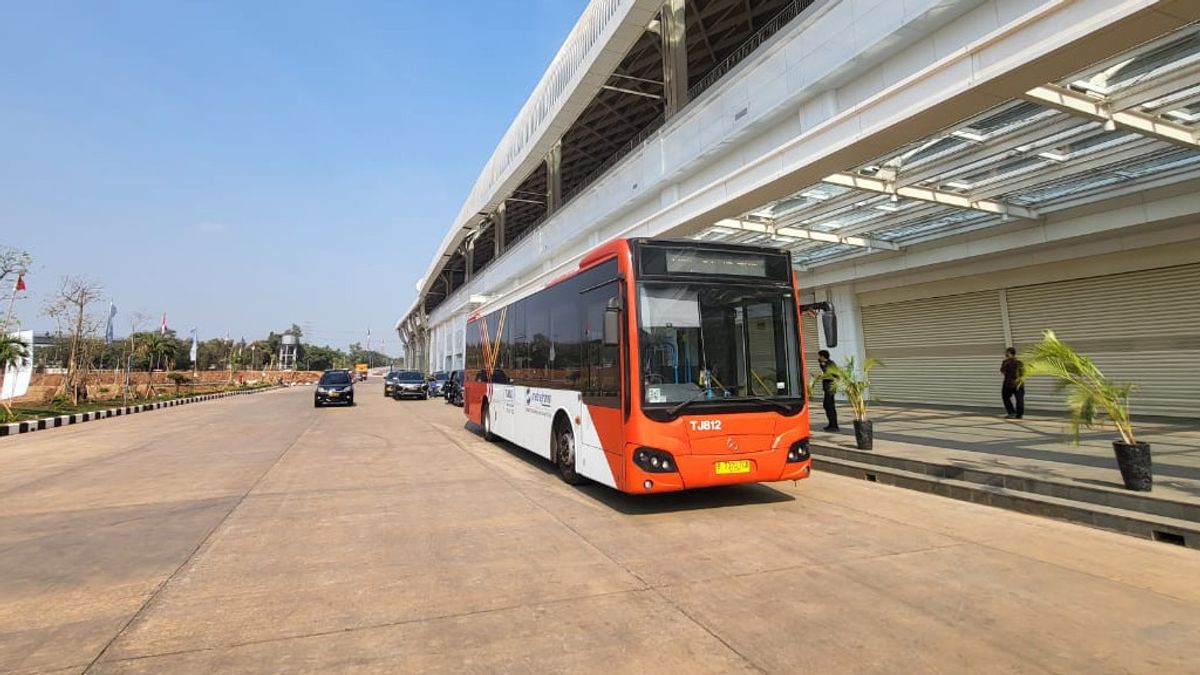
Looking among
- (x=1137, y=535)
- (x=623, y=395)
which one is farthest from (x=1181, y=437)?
(x=623, y=395)

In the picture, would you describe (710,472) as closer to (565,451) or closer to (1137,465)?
(565,451)

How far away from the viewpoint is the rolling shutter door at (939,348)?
49.8ft

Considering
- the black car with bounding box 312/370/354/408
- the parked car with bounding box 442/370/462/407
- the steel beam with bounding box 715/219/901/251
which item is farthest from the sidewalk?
the black car with bounding box 312/370/354/408

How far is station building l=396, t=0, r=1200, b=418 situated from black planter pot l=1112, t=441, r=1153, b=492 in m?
4.05

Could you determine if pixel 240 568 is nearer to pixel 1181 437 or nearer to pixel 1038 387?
pixel 1181 437

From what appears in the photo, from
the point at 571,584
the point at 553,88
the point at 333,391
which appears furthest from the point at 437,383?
the point at 571,584

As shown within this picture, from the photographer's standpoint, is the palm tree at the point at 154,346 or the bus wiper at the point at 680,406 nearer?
the bus wiper at the point at 680,406

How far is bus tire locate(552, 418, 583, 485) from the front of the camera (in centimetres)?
818

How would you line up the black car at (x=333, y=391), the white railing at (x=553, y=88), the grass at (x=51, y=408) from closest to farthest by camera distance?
the white railing at (x=553, y=88) < the grass at (x=51, y=408) < the black car at (x=333, y=391)

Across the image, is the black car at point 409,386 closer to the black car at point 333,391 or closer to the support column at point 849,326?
the black car at point 333,391

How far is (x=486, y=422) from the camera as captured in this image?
13312 millimetres

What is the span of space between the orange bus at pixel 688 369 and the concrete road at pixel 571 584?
592mm

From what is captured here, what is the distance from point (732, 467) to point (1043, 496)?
368 cm

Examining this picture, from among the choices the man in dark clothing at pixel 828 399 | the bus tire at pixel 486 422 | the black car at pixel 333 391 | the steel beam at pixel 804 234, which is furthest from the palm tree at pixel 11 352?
the man in dark clothing at pixel 828 399
